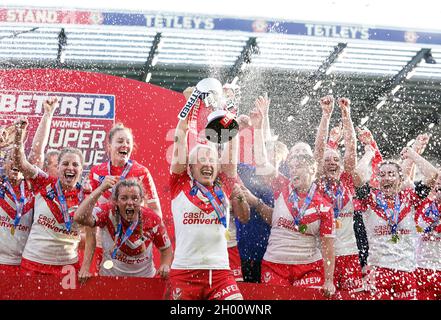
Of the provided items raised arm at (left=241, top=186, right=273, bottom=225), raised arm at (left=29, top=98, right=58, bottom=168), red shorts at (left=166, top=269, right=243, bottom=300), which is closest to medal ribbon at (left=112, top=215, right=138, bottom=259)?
red shorts at (left=166, top=269, right=243, bottom=300)

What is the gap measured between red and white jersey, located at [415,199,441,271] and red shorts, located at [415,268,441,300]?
0.04m

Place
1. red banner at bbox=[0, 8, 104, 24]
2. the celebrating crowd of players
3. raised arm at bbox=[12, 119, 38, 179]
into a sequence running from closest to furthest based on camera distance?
the celebrating crowd of players, raised arm at bbox=[12, 119, 38, 179], red banner at bbox=[0, 8, 104, 24]

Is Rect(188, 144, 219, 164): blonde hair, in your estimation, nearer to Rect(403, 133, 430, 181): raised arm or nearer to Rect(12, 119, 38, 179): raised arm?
Rect(12, 119, 38, 179): raised arm

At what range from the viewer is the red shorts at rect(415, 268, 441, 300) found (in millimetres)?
4129

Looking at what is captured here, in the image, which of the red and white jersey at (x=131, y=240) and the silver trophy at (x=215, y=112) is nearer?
the silver trophy at (x=215, y=112)

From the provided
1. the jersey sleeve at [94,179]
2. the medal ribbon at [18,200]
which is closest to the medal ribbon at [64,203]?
the jersey sleeve at [94,179]

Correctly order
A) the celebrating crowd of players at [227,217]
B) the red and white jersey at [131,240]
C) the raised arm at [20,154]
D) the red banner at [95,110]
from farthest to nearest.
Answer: the red banner at [95,110] → the raised arm at [20,154] → the red and white jersey at [131,240] → the celebrating crowd of players at [227,217]

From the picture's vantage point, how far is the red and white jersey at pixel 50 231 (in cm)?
354

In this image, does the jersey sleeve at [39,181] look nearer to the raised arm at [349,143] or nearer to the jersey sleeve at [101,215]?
the jersey sleeve at [101,215]

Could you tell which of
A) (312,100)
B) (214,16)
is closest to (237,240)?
(214,16)

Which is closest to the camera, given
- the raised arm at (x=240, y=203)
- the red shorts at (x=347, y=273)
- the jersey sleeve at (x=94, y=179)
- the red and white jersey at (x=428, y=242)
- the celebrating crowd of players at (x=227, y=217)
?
the celebrating crowd of players at (x=227, y=217)

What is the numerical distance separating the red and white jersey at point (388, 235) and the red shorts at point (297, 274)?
0.63m
